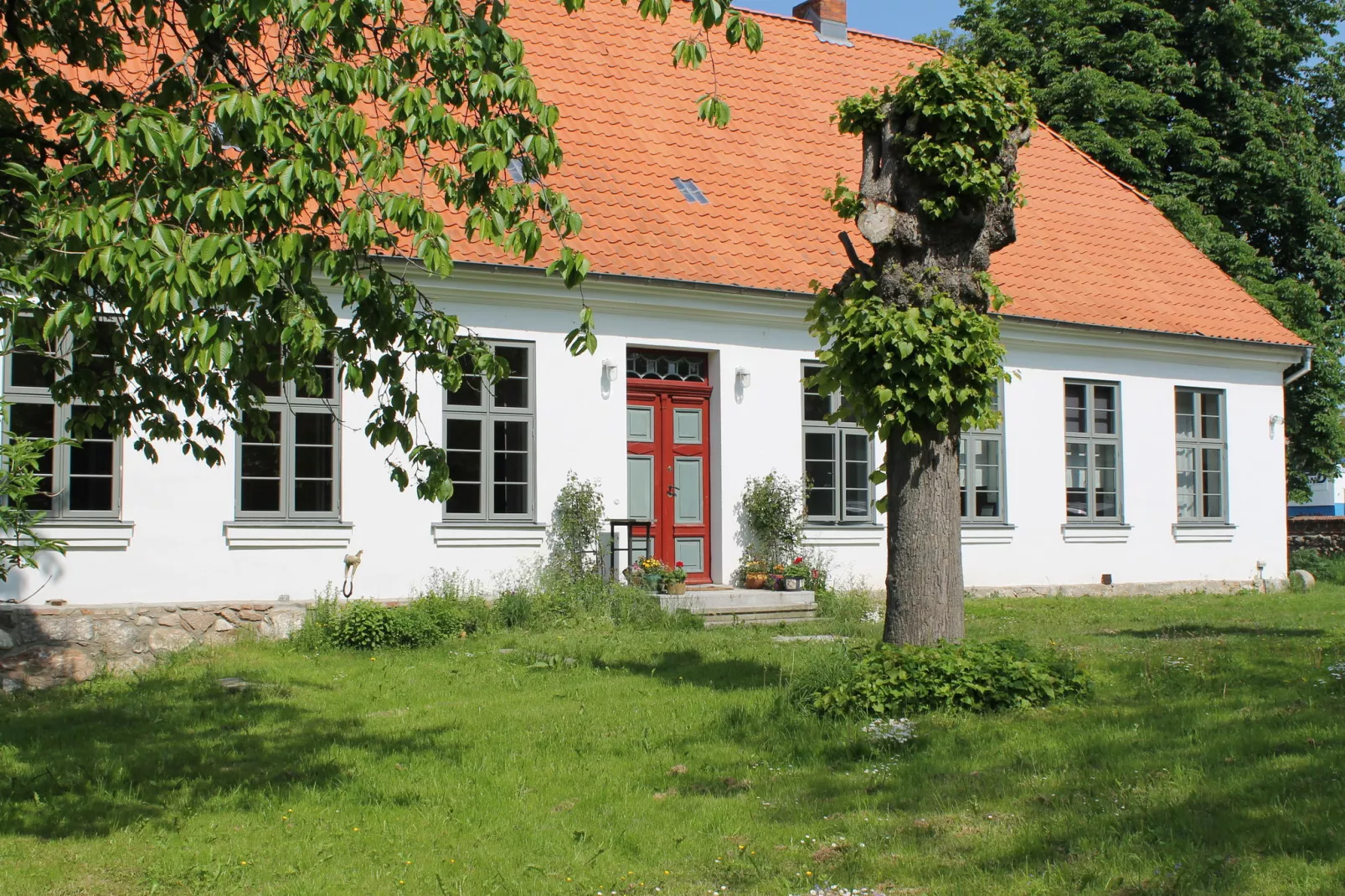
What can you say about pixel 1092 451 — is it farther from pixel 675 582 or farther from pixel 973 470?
pixel 675 582

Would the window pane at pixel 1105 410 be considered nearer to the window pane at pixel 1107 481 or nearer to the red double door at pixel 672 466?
the window pane at pixel 1107 481

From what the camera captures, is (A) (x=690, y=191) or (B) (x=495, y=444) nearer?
(B) (x=495, y=444)

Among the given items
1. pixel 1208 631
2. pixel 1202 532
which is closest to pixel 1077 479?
pixel 1202 532

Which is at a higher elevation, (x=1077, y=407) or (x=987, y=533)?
(x=1077, y=407)

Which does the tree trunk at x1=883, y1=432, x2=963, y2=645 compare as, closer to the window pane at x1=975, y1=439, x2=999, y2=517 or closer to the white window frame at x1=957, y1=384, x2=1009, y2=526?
the white window frame at x1=957, y1=384, x2=1009, y2=526

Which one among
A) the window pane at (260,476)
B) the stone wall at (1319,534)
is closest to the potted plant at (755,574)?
the window pane at (260,476)

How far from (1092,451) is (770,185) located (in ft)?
18.6

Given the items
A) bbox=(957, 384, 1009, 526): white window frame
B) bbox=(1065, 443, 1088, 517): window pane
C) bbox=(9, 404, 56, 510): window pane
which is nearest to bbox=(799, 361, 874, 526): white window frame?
bbox=(957, 384, 1009, 526): white window frame

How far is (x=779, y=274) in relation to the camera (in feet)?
49.9

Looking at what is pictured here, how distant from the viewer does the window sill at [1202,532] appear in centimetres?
1819

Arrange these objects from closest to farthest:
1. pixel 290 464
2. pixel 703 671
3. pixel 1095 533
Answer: pixel 703 671 < pixel 290 464 < pixel 1095 533

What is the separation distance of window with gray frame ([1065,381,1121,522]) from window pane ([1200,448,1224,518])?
5.86ft

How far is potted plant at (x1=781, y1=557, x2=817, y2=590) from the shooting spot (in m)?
14.3

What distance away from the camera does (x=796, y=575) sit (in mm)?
14367
